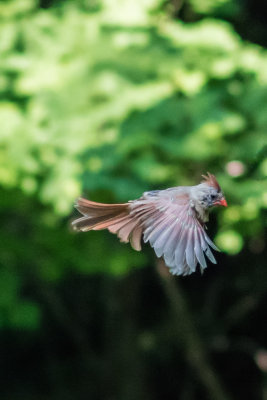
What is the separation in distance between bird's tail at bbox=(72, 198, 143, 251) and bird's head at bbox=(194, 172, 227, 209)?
125mm

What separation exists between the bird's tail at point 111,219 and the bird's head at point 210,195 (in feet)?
0.41

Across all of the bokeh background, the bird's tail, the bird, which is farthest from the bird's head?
the bokeh background

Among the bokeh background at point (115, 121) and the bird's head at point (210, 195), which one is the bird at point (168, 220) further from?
the bokeh background at point (115, 121)

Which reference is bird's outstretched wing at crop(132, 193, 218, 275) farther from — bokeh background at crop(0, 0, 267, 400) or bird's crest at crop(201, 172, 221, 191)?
bokeh background at crop(0, 0, 267, 400)

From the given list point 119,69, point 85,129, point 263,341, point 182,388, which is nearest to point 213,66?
point 119,69

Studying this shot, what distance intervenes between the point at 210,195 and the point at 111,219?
197mm

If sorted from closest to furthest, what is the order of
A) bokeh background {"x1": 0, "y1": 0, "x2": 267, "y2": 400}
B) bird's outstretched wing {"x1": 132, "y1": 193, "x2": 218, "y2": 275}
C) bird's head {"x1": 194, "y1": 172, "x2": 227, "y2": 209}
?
bird's outstretched wing {"x1": 132, "y1": 193, "x2": 218, "y2": 275} → bird's head {"x1": 194, "y1": 172, "x2": 227, "y2": 209} → bokeh background {"x1": 0, "y1": 0, "x2": 267, "y2": 400}

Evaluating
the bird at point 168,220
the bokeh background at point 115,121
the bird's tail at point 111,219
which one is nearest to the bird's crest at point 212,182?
the bird at point 168,220

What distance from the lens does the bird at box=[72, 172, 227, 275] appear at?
1.25 m

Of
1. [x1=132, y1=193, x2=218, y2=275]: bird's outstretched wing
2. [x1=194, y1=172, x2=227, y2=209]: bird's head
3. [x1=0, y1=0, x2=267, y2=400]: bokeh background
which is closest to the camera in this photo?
[x1=132, y1=193, x2=218, y2=275]: bird's outstretched wing

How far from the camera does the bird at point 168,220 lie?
1.25m

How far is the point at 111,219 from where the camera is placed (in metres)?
1.41

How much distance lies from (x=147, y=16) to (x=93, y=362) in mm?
3121

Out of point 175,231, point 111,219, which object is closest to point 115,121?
point 111,219
